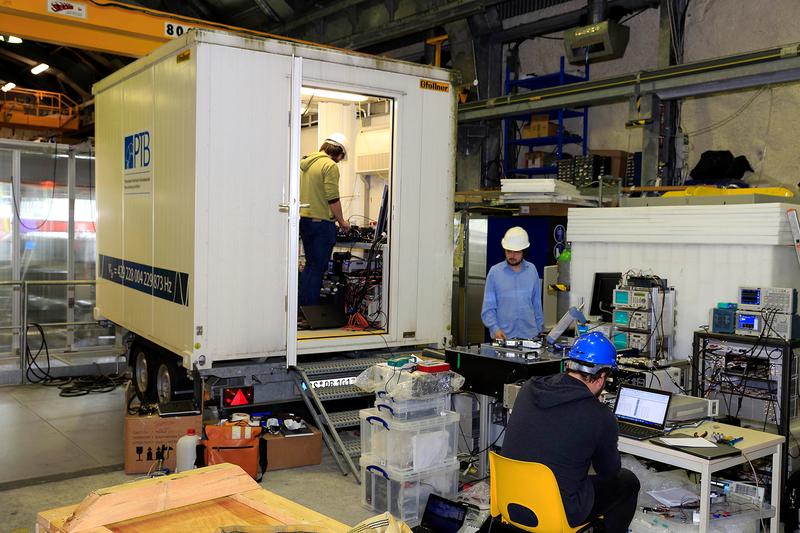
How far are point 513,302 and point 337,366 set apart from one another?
1.61 meters

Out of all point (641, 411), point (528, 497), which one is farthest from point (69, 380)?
point (528, 497)

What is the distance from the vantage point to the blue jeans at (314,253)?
734cm

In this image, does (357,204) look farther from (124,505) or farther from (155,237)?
(124,505)

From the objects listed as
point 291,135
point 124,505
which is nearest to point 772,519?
point 124,505

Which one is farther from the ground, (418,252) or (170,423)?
(418,252)

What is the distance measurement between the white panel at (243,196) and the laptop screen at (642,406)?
2.69 m

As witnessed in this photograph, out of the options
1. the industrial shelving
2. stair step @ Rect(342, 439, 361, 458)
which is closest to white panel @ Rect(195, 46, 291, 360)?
stair step @ Rect(342, 439, 361, 458)

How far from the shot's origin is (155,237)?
6.57 metres

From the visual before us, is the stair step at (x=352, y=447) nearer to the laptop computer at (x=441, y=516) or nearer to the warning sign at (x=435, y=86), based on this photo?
the laptop computer at (x=441, y=516)

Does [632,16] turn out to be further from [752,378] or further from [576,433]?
[576,433]

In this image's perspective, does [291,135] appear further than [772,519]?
Yes

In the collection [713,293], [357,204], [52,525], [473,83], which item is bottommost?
[52,525]

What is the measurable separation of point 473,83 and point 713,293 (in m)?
5.89

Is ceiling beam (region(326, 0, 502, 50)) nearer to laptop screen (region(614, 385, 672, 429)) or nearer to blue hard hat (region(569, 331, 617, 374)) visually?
laptop screen (region(614, 385, 672, 429))
